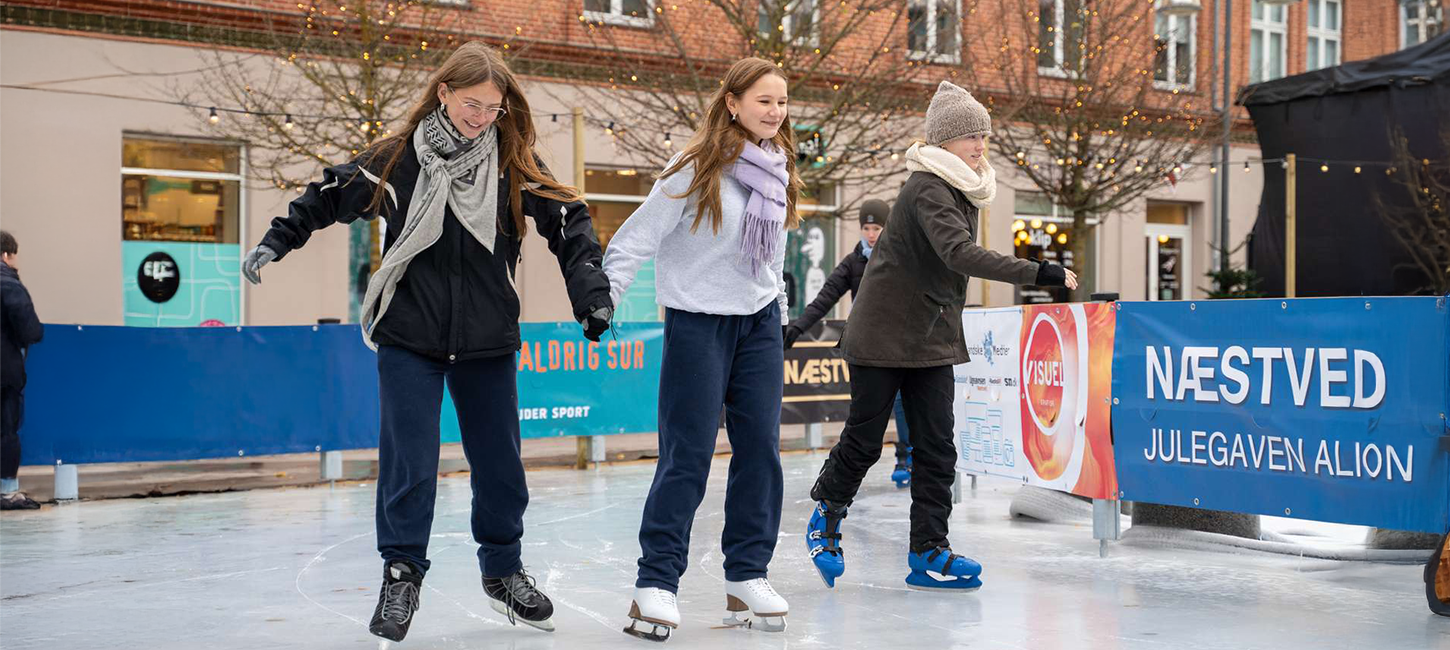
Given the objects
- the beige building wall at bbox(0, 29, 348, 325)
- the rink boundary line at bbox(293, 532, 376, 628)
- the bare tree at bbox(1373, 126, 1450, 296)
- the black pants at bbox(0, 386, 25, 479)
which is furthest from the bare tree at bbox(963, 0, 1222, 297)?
the rink boundary line at bbox(293, 532, 376, 628)

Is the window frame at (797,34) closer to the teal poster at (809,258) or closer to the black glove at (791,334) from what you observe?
the teal poster at (809,258)

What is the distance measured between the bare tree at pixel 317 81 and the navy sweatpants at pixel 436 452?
31.7ft

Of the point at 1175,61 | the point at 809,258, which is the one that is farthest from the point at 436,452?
the point at 1175,61

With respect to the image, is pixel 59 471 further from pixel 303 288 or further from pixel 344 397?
pixel 303 288

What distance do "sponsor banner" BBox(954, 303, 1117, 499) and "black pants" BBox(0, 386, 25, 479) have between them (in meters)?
5.85

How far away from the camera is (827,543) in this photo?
595 cm

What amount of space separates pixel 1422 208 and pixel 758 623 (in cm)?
1794

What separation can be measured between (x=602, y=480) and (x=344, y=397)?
197 cm

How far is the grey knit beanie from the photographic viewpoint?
6.01 m

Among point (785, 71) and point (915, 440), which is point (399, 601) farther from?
point (785, 71)

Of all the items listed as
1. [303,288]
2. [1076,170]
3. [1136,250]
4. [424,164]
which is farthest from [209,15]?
[1136,250]

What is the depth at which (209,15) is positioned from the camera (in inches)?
647

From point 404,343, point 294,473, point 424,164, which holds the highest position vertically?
point 424,164

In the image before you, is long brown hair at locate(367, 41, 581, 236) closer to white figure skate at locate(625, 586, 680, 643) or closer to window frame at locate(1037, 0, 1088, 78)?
white figure skate at locate(625, 586, 680, 643)
